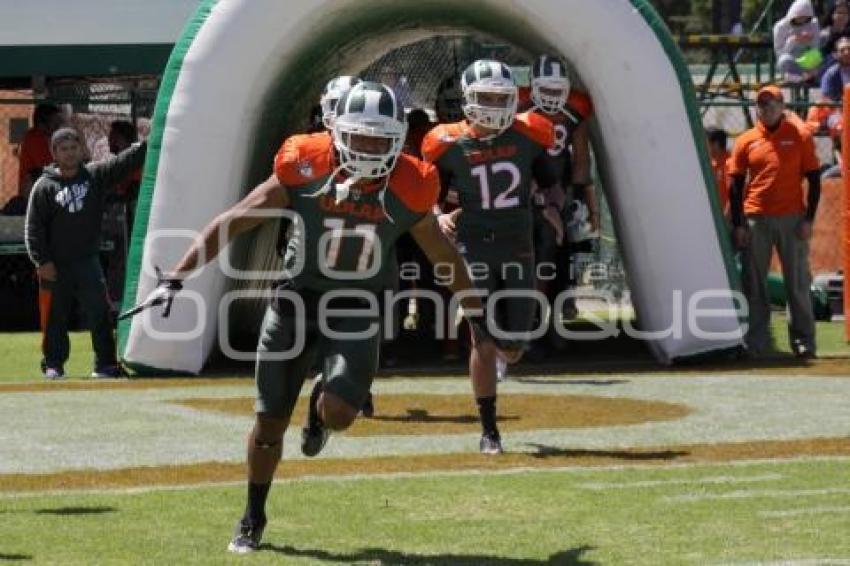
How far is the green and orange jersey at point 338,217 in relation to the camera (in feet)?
22.3

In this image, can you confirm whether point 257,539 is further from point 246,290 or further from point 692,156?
point 246,290

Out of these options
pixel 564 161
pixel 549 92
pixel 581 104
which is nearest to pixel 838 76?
pixel 581 104

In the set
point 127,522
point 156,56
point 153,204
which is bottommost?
point 127,522

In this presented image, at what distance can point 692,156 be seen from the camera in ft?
41.2

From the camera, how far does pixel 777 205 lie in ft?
43.6

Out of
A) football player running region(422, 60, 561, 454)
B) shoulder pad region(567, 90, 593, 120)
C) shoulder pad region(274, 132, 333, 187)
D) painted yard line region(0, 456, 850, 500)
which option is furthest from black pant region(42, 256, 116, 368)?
shoulder pad region(274, 132, 333, 187)

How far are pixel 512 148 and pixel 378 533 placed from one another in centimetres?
335

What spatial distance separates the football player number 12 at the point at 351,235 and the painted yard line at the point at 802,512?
178cm

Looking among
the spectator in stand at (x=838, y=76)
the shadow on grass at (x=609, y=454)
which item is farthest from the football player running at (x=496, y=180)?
the spectator in stand at (x=838, y=76)

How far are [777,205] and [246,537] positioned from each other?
748cm

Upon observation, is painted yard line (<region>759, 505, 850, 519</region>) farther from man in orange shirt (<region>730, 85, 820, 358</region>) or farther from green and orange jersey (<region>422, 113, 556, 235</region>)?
man in orange shirt (<region>730, 85, 820, 358</region>)

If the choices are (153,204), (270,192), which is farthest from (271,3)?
(270,192)

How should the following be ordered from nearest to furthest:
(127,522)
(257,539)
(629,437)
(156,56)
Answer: (257,539)
(127,522)
(629,437)
(156,56)

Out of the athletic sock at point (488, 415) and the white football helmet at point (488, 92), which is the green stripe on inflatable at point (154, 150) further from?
the athletic sock at point (488, 415)
